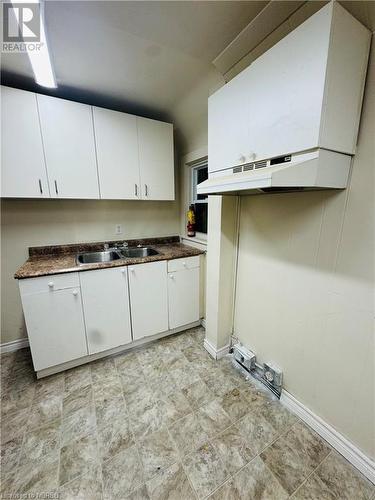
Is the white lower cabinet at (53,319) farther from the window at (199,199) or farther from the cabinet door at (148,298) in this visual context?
the window at (199,199)

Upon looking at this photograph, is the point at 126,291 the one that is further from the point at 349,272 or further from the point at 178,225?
the point at 349,272

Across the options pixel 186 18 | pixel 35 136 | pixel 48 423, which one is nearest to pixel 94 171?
pixel 35 136

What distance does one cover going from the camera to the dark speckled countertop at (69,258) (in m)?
1.65

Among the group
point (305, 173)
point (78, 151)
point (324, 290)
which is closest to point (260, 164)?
point (305, 173)

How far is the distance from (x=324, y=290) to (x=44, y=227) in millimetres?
2466

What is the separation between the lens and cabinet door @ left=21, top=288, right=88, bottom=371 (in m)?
1.62

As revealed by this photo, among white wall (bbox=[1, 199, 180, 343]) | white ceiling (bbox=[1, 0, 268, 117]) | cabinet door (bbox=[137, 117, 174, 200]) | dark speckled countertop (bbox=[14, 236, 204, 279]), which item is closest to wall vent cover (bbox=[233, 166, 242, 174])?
white ceiling (bbox=[1, 0, 268, 117])

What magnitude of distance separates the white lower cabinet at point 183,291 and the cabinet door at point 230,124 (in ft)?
3.33

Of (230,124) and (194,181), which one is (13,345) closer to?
(194,181)

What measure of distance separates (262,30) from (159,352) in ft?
8.44

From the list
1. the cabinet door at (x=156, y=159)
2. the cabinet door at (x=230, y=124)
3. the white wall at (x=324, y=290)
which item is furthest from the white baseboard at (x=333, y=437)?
the cabinet door at (x=156, y=159)

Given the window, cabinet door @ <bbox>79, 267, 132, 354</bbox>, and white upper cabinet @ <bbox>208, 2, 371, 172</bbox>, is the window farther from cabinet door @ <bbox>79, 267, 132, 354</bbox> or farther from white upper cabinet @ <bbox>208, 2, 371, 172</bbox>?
white upper cabinet @ <bbox>208, 2, 371, 172</bbox>

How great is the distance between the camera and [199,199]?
2545 millimetres

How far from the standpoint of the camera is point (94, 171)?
6.49 ft
